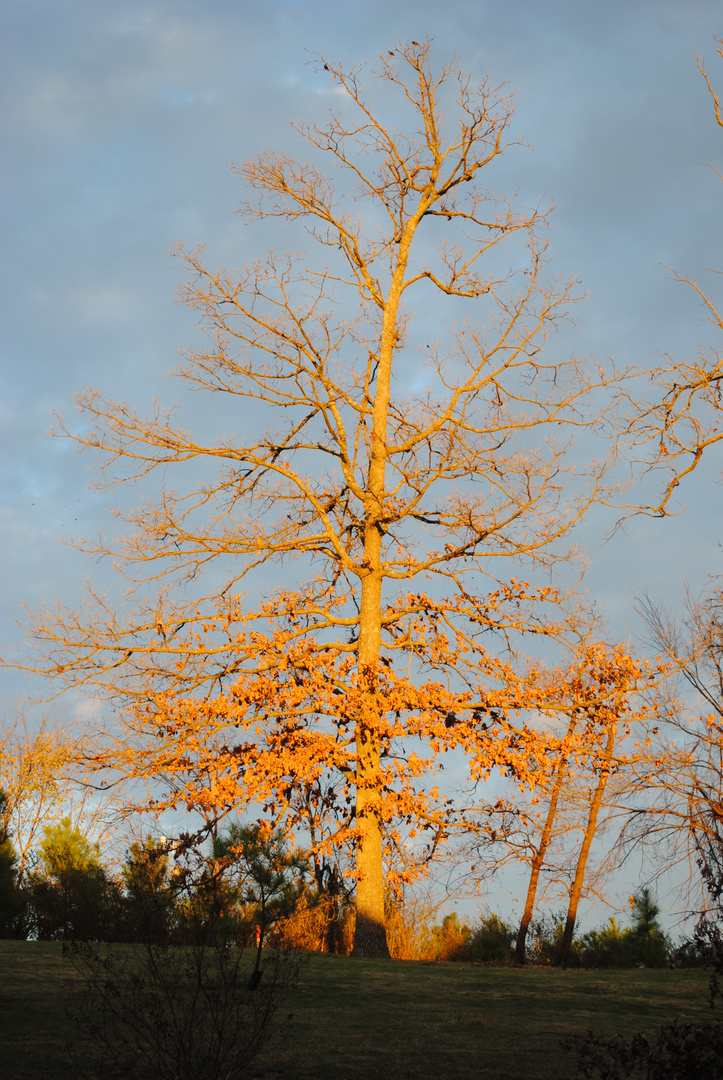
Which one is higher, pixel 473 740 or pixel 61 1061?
pixel 473 740

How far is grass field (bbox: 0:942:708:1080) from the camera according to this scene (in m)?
5.32

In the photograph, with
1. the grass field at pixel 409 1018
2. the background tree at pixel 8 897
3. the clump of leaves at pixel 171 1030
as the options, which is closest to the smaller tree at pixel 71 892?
the background tree at pixel 8 897

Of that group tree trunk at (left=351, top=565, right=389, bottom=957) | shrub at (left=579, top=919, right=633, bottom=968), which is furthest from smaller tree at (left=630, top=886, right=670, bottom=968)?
tree trunk at (left=351, top=565, right=389, bottom=957)

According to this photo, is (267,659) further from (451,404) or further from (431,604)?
(451,404)

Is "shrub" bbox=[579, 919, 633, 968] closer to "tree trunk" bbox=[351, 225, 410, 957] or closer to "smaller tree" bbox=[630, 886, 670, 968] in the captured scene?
"smaller tree" bbox=[630, 886, 670, 968]

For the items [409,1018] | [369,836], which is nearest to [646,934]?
[369,836]

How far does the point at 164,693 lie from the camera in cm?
1269

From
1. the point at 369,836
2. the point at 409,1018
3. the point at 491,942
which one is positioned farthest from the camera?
the point at 491,942

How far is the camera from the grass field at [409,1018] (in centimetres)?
532

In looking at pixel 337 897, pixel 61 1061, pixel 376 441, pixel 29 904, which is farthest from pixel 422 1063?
pixel 29 904

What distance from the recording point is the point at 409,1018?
6.69 metres

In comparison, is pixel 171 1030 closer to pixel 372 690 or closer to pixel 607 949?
pixel 372 690

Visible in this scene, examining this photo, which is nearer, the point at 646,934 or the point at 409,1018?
the point at 409,1018

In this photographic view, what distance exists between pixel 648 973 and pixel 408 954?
15.2 feet
